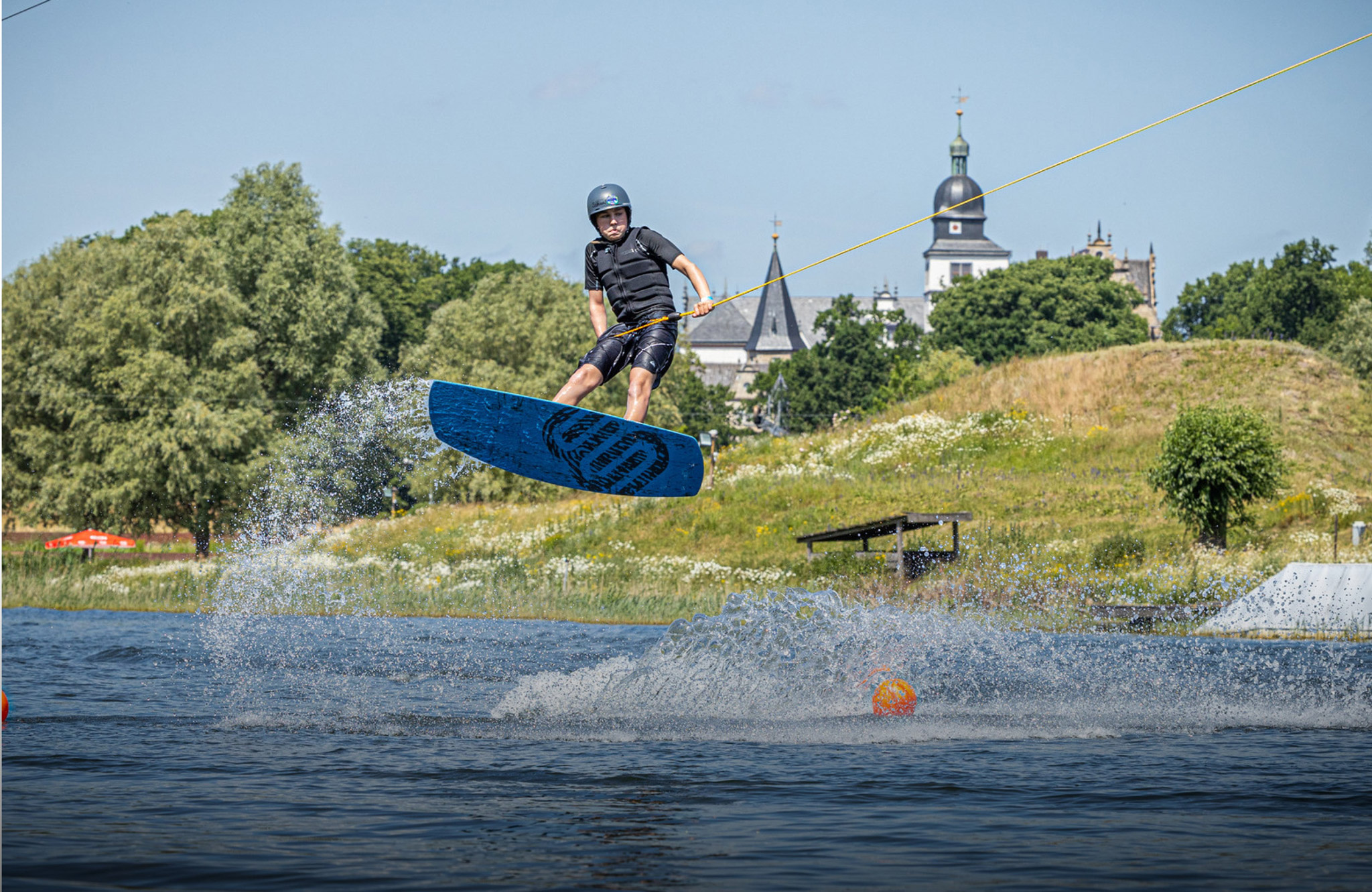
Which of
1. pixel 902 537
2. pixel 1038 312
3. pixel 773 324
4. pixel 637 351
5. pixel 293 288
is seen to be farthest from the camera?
pixel 773 324

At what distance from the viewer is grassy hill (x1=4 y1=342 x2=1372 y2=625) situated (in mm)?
25172

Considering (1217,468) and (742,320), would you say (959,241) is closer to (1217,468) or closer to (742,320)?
(742,320)

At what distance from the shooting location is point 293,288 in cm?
4406

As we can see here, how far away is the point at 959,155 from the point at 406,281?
117250 mm

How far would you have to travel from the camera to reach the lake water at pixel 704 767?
6434 millimetres

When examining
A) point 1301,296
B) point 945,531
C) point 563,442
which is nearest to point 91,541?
point 945,531

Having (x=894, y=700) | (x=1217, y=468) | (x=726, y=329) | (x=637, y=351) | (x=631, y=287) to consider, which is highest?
(x=726, y=329)

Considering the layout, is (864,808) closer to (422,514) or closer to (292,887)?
(292,887)

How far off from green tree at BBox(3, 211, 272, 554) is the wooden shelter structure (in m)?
21.2

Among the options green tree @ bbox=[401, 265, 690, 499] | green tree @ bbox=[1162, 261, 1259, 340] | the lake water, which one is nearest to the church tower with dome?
green tree @ bbox=[1162, 261, 1259, 340]

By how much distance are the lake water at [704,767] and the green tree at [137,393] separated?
22449 mm

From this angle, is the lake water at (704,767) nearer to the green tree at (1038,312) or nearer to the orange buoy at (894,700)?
the orange buoy at (894,700)

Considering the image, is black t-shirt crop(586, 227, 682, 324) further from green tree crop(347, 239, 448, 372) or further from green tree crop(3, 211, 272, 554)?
green tree crop(347, 239, 448, 372)

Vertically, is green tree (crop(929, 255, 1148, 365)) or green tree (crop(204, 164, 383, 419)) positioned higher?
green tree (crop(929, 255, 1148, 365))
